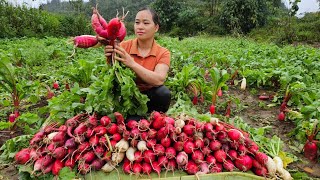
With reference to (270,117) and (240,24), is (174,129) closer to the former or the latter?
(270,117)

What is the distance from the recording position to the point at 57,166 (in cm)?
230

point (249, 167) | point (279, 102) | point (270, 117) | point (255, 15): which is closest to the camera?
point (249, 167)

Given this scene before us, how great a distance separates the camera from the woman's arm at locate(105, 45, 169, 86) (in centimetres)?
265

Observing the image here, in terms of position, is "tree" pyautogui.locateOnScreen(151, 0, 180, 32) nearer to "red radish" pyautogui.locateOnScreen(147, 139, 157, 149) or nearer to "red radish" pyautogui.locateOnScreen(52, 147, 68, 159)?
"red radish" pyautogui.locateOnScreen(147, 139, 157, 149)

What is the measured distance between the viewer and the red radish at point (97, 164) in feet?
7.69

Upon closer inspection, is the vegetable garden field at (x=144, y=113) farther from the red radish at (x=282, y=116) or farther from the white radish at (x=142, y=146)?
the white radish at (x=142, y=146)

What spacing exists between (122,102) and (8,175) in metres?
1.20

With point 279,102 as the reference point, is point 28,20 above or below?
above

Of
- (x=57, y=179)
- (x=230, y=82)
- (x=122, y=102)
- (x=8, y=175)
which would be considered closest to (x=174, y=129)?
(x=122, y=102)

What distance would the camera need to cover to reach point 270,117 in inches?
161

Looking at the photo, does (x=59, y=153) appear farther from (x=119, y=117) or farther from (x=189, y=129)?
(x=189, y=129)

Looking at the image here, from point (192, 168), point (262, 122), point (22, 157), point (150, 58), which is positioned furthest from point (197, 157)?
point (262, 122)

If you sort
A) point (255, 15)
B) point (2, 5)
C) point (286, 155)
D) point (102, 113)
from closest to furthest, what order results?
point (102, 113), point (286, 155), point (2, 5), point (255, 15)

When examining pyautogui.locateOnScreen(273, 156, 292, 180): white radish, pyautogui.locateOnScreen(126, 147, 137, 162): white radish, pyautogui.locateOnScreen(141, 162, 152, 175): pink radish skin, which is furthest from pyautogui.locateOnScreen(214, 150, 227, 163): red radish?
pyautogui.locateOnScreen(126, 147, 137, 162): white radish
